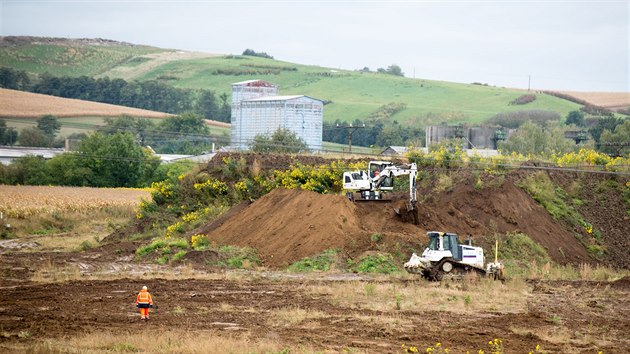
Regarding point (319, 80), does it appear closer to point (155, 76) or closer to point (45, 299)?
point (155, 76)

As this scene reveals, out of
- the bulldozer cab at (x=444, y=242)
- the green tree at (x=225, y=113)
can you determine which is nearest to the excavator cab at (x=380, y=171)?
the bulldozer cab at (x=444, y=242)

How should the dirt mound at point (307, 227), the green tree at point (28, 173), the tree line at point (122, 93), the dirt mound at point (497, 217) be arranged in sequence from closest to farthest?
the dirt mound at point (307, 227)
the dirt mound at point (497, 217)
the green tree at point (28, 173)
the tree line at point (122, 93)

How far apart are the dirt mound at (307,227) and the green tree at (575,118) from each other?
90345 millimetres

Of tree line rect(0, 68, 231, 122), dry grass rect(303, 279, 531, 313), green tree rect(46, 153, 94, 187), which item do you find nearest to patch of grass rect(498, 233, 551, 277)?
dry grass rect(303, 279, 531, 313)

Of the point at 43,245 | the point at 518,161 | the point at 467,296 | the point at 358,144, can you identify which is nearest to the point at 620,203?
the point at 518,161

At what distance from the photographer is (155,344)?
2316 cm

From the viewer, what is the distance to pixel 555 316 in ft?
97.2

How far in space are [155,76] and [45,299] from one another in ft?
556

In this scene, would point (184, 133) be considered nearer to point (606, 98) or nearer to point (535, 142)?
point (535, 142)

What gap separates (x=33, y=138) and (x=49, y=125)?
232 centimetres

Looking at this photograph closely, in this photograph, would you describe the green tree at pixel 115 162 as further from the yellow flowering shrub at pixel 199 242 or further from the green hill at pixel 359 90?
the green hill at pixel 359 90

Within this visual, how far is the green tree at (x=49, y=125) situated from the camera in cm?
11162

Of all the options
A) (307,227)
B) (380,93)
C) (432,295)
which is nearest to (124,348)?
(432,295)

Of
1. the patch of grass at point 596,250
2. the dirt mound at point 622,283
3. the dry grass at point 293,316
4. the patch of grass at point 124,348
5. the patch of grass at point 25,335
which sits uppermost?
the patch of grass at point 124,348
